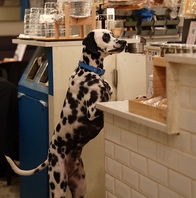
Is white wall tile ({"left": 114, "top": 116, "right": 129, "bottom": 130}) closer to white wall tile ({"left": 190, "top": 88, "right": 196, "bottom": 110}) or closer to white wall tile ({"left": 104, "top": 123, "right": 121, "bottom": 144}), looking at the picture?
white wall tile ({"left": 104, "top": 123, "right": 121, "bottom": 144})

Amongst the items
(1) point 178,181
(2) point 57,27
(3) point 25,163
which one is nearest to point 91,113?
(2) point 57,27

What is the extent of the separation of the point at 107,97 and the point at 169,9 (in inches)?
59.8

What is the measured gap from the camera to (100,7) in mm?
3668

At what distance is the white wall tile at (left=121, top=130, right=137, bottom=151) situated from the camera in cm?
190

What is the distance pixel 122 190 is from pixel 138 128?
0.99 ft

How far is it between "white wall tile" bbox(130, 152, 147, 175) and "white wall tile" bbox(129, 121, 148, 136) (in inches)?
3.7

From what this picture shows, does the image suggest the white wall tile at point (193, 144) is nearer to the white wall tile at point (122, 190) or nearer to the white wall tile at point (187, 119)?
the white wall tile at point (187, 119)

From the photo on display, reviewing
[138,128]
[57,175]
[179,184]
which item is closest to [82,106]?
[57,175]

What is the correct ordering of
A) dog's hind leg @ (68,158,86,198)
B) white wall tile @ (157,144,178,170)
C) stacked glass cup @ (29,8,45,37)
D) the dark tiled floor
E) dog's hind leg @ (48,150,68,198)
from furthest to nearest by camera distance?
the dark tiled floor → stacked glass cup @ (29,8,45,37) → dog's hind leg @ (68,158,86,198) → dog's hind leg @ (48,150,68,198) → white wall tile @ (157,144,178,170)

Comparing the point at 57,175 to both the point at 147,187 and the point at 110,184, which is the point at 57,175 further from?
the point at 147,187

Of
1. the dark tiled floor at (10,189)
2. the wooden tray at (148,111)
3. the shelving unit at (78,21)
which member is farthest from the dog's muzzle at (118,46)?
the dark tiled floor at (10,189)

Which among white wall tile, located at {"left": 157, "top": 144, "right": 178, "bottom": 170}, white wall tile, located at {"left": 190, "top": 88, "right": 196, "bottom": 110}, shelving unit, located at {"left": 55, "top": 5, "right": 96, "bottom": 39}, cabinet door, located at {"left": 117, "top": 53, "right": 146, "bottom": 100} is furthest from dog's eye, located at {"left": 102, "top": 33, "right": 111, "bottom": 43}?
white wall tile, located at {"left": 190, "top": 88, "right": 196, "bottom": 110}

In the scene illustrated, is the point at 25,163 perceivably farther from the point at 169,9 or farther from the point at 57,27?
the point at 169,9

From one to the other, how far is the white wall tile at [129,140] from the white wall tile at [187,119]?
0.99 feet
